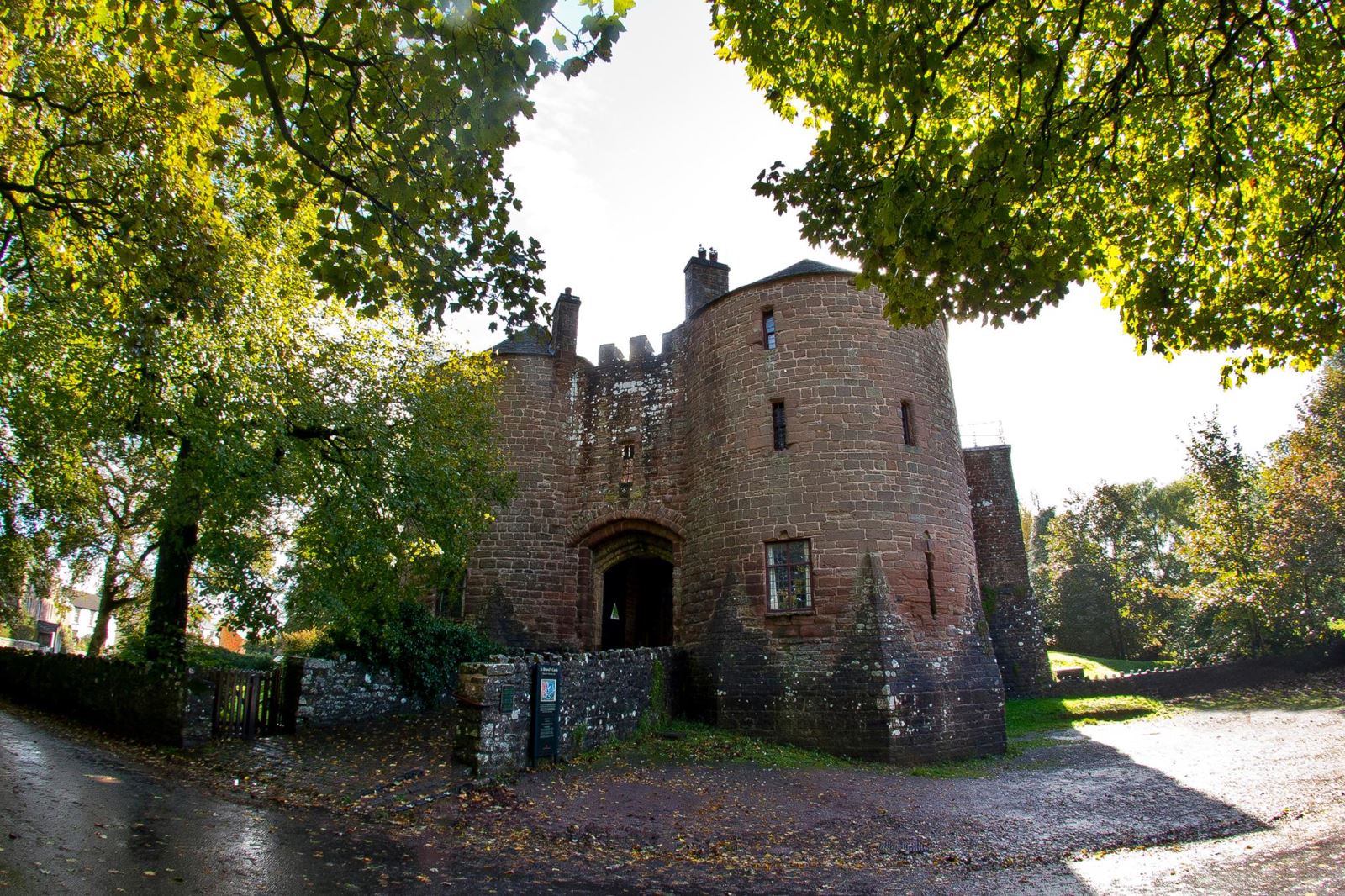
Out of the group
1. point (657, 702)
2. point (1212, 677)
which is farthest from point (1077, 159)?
point (1212, 677)

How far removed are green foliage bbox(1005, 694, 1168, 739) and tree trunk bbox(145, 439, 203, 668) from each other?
1702 centimetres

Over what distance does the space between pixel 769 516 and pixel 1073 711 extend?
1158cm

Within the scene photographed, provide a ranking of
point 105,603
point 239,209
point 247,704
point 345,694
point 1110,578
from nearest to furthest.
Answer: point 247,704 < point 239,209 < point 345,694 < point 105,603 < point 1110,578

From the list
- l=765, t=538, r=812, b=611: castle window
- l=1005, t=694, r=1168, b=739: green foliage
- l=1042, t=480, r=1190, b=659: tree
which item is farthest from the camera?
l=1042, t=480, r=1190, b=659: tree

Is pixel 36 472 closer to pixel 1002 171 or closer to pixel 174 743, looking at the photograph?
pixel 174 743

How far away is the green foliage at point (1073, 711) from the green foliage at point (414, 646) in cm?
1266

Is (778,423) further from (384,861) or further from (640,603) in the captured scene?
(384,861)

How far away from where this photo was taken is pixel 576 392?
797 inches

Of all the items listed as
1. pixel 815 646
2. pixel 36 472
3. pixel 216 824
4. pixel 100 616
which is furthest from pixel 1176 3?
pixel 100 616

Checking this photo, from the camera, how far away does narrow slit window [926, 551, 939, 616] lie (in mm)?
14094

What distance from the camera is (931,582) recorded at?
14.3 meters

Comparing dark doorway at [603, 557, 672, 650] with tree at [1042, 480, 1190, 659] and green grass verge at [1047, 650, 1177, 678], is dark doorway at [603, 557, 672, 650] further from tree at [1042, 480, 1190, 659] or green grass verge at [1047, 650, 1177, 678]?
tree at [1042, 480, 1190, 659]

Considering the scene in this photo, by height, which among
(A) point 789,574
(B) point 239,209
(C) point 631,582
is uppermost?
(B) point 239,209

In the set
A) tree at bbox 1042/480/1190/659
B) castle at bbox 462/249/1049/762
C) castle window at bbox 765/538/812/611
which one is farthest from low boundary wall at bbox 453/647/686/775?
tree at bbox 1042/480/1190/659
